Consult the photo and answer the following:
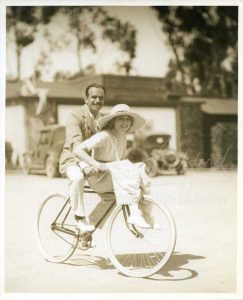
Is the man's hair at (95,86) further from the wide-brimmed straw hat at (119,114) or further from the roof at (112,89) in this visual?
the wide-brimmed straw hat at (119,114)

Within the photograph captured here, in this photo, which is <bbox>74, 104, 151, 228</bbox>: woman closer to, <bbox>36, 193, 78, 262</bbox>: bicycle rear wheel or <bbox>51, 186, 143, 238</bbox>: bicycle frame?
<bbox>51, 186, 143, 238</bbox>: bicycle frame

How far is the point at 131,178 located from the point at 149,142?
1.67 ft

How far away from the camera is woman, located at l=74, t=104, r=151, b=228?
3.29m

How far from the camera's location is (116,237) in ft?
11.6

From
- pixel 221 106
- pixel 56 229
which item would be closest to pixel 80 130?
pixel 56 229

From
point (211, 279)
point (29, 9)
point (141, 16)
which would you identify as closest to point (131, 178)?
point (211, 279)

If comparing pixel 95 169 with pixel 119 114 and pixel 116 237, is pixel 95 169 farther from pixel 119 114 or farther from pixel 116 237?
pixel 116 237

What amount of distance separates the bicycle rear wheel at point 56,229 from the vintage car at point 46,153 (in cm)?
26

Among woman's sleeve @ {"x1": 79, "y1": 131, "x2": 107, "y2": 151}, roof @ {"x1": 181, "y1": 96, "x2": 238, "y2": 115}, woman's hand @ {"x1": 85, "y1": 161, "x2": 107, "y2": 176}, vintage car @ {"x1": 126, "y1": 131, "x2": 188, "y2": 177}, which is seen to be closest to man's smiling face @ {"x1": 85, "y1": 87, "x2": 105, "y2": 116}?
woman's sleeve @ {"x1": 79, "y1": 131, "x2": 107, "y2": 151}

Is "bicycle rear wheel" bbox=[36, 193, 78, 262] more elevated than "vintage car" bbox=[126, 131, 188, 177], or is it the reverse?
"vintage car" bbox=[126, 131, 188, 177]

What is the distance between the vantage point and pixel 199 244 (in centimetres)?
372

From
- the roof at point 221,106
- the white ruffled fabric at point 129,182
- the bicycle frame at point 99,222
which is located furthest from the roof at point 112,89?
the bicycle frame at point 99,222

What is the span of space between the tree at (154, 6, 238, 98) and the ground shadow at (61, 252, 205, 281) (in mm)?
1505
